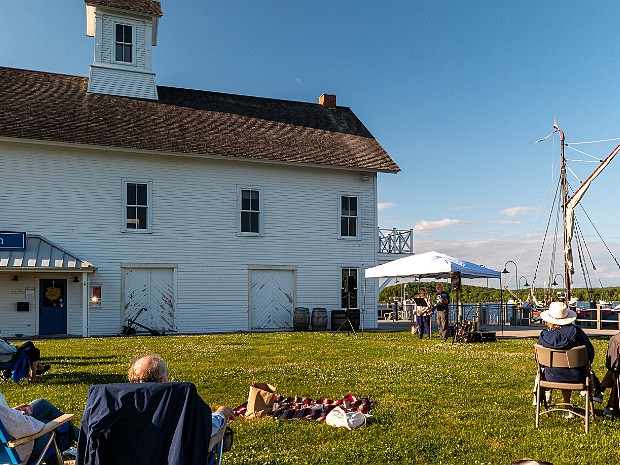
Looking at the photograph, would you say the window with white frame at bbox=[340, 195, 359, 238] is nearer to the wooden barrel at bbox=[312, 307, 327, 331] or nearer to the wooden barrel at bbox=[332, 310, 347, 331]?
the wooden barrel at bbox=[332, 310, 347, 331]

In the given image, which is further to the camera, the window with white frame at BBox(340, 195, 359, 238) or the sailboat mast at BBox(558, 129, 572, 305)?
the sailboat mast at BBox(558, 129, 572, 305)

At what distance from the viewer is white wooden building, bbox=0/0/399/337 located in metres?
22.0

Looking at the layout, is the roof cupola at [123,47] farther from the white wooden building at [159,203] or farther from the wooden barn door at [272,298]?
the wooden barn door at [272,298]

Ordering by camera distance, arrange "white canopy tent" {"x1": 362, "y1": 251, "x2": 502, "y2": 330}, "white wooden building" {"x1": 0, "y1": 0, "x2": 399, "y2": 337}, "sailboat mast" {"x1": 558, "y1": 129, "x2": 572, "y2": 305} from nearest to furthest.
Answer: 1. "white canopy tent" {"x1": 362, "y1": 251, "x2": 502, "y2": 330}
2. "white wooden building" {"x1": 0, "y1": 0, "x2": 399, "y2": 337}
3. "sailboat mast" {"x1": 558, "y1": 129, "x2": 572, "y2": 305}

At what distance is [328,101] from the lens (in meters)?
31.2

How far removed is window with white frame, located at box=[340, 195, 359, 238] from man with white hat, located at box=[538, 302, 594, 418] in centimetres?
1821

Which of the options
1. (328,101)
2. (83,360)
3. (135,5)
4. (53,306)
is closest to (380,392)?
(83,360)

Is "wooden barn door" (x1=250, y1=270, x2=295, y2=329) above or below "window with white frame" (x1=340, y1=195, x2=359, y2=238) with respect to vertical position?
below

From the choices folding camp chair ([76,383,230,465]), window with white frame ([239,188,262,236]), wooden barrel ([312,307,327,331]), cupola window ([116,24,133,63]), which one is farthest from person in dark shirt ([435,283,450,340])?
folding camp chair ([76,383,230,465])

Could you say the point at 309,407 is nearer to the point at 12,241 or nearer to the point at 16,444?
the point at 16,444

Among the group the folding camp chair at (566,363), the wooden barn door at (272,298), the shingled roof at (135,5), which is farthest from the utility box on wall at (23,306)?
the folding camp chair at (566,363)

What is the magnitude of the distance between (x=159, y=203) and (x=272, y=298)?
18.9 ft

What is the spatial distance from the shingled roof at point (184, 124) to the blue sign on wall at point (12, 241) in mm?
3309

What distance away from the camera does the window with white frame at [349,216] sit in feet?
86.9
